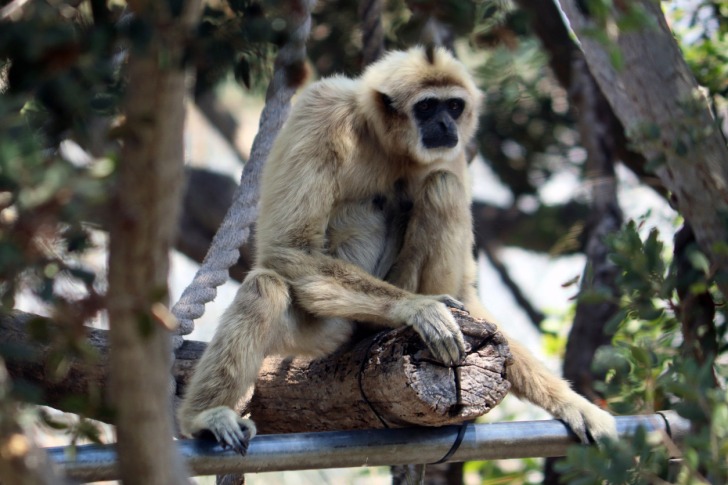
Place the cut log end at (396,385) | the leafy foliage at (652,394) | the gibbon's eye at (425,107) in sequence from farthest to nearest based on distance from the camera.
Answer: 1. the gibbon's eye at (425,107)
2. the cut log end at (396,385)
3. the leafy foliage at (652,394)

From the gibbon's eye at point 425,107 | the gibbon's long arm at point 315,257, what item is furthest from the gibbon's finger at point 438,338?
the gibbon's eye at point 425,107

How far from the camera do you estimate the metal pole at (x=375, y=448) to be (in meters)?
3.43

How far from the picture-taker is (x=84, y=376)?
4684 mm

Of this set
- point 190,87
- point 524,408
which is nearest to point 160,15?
point 190,87

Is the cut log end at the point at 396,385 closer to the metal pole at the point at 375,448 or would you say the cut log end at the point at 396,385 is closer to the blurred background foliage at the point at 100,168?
the metal pole at the point at 375,448

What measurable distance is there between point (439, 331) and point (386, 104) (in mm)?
1764

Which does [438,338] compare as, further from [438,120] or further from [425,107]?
[425,107]

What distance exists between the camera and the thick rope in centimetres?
489

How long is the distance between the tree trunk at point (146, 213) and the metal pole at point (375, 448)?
48.8 inches

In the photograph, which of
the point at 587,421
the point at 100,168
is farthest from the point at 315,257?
the point at 100,168

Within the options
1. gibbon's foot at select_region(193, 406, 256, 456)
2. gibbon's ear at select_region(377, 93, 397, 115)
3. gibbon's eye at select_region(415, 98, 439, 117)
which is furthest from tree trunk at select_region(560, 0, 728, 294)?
gibbon's foot at select_region(193, 406, 256, 456)

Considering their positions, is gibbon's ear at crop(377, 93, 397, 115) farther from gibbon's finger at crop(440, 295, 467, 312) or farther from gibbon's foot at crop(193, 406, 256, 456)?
gibbon's foot at crop(193, 406, 256, 456)

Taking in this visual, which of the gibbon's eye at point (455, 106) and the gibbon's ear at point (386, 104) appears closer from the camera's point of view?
the gibbon's ear at point (386, 104)

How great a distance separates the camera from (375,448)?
369 cm
